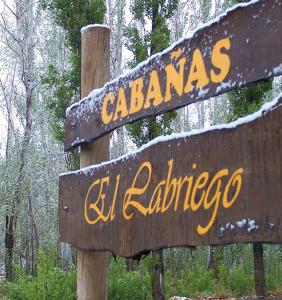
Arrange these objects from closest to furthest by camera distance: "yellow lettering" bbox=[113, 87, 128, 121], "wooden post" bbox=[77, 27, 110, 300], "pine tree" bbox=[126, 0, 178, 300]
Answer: "yellow lettering" bbox=[113, 87, 128, 121], "wooden post" bbox=[77, 27, 110, 300], "pine tree" bbox=[126, 0, 178, 300]

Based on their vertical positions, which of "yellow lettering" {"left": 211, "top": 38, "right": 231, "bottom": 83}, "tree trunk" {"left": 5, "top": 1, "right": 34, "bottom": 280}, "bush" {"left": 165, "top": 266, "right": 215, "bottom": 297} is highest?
"tree trunk" {"left": 5, "top": 1, "right": 34, "bottom": 280}

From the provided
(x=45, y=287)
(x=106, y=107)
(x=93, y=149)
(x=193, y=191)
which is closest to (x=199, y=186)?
(x=193, y=191)

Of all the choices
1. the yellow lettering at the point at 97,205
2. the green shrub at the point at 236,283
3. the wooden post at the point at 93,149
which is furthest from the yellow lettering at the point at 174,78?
the green shrub at the point at 236,283

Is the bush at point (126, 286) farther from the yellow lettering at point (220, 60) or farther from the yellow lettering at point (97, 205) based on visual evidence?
the yellow lettering at point (220, 60)

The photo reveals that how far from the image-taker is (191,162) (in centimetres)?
166

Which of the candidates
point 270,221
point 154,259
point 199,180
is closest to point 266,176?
point 270,221

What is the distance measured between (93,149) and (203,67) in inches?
37.3

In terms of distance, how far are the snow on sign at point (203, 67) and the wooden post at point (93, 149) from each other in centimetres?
24

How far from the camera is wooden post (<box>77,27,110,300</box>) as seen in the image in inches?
96.5

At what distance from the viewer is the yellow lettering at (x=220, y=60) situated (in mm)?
1627

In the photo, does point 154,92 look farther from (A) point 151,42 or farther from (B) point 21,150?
(B) point 21,150

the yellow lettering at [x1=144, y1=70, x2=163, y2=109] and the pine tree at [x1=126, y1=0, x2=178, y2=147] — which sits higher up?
the pine tree at [x1=126, y1=0, x2=178, y2=147]

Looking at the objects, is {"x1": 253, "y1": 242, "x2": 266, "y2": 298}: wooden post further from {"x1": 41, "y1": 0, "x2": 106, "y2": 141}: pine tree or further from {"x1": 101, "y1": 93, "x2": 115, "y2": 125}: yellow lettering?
{"x1": 101, "y1": 93, "x2": 115, "y2": 125}: yellow lettering

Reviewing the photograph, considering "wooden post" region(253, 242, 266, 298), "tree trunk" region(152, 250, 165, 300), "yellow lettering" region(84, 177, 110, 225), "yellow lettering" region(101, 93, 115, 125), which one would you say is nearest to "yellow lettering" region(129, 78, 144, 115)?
"yellow lettering" region(101, 93, 115, 125)
